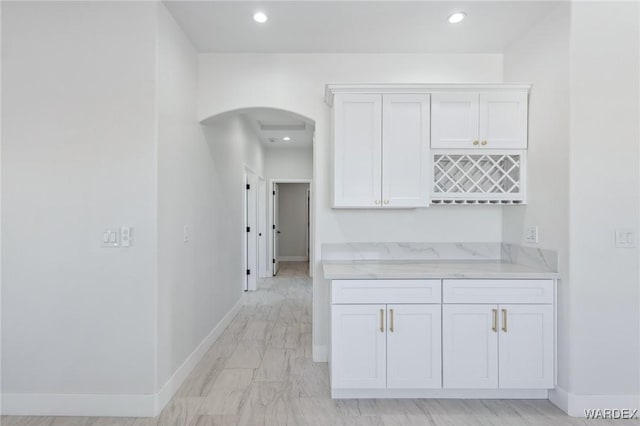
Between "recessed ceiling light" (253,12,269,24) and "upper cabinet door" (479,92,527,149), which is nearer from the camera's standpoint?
"recessed ceiling light" (253,12,269,24)

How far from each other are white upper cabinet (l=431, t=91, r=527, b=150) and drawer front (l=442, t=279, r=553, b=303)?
3.39 feet

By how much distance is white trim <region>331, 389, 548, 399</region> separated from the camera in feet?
8.02

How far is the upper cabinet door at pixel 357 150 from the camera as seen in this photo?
2.73 metres

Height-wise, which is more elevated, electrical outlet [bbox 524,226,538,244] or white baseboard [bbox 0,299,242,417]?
electrical outlet [bbox 524,226,538,244]

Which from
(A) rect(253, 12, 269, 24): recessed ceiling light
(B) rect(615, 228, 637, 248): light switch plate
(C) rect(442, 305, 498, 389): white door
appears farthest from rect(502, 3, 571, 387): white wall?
(A) rect(253, 12, 269, 24): recessed ceiling light

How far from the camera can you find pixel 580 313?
7.49 feet

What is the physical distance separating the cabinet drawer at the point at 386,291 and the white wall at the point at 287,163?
196 inches

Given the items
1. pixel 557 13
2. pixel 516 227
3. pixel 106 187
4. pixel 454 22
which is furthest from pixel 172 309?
pixel 557 13

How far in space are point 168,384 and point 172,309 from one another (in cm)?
51

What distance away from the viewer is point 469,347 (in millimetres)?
2393

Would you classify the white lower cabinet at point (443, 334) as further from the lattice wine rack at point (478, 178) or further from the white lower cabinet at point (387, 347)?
the lattice wine rack at point (478, 178)

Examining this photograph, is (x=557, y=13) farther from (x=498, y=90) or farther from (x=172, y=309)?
(x=172, y=309)

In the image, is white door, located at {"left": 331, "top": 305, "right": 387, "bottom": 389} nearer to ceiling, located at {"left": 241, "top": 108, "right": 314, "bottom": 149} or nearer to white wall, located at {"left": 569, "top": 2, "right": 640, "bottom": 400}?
white wall, located at {"left": 569, "top": 2, "right": 640, "bottom": 400}

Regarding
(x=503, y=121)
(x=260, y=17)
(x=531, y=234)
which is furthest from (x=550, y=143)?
(x=260, y=17)
